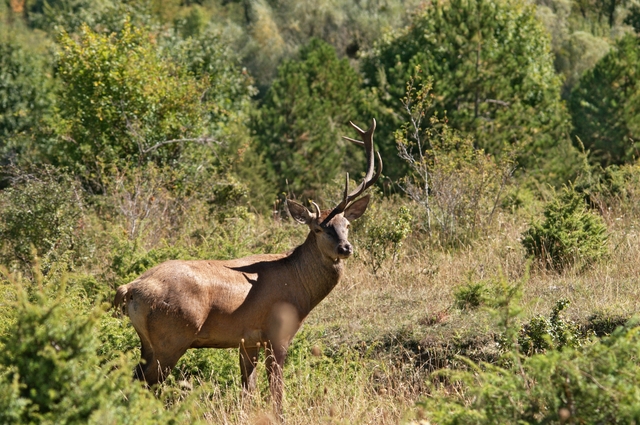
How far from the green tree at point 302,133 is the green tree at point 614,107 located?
708cm

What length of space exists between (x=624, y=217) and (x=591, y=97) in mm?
12984

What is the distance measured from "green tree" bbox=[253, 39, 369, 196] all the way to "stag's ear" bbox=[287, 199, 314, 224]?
17421 mm

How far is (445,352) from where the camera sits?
9.98 meters

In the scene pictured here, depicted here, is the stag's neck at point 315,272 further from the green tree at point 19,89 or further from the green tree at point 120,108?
the green tree at point 19,89

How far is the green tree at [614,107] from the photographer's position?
25453 mm

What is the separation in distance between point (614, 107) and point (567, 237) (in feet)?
48.4

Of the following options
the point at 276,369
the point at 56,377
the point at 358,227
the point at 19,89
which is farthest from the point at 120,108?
the point at 19,89

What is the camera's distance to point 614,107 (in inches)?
1009

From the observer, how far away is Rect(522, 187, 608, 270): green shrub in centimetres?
1218

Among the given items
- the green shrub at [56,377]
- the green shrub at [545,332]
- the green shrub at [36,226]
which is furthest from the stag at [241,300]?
the green shrub at [36,226]

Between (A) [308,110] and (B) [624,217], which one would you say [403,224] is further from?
(A) [308,110]

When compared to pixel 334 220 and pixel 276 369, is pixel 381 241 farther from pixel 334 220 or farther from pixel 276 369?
pixel 276 369

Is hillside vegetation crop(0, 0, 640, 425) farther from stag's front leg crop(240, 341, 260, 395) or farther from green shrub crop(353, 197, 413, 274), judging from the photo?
stag's front leg crop(240, 341, 260, 395)

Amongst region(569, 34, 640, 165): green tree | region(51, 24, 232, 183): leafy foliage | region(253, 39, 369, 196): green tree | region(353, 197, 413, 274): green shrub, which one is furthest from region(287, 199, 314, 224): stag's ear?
region(569, 34, 640, 165): green tree
